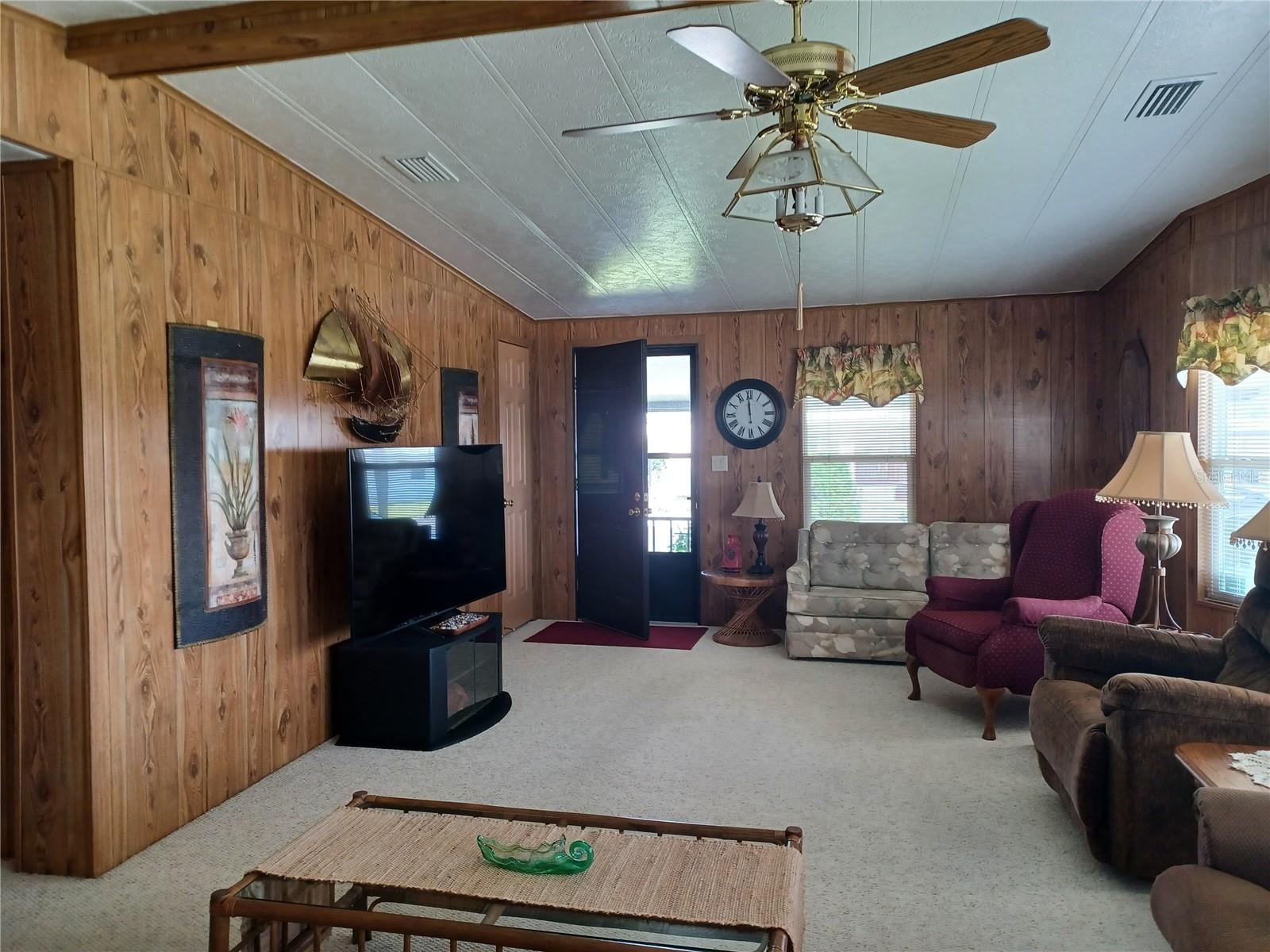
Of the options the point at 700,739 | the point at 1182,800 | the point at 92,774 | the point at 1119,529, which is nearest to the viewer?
the point at 1182,800

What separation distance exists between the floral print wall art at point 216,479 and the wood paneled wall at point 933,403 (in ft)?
10.8

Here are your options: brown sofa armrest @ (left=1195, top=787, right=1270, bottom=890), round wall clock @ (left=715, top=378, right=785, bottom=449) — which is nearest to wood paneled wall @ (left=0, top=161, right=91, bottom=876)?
brown sofa armrest @ (left=1195, top=787, right=1270, bottom=890)

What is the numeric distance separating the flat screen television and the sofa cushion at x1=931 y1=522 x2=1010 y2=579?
279 centimetres

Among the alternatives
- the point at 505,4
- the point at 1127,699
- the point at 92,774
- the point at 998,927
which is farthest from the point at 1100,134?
the point at 92,774

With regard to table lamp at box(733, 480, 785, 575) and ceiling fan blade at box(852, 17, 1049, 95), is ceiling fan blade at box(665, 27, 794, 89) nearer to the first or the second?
ceiling fan blade at box(852, 17, 1049, 95)

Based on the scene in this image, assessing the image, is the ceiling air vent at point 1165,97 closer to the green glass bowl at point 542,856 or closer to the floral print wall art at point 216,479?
the green glass bowl at point 542,856

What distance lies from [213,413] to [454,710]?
173 cm

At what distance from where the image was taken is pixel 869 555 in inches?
218

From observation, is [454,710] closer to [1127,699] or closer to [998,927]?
[998,927]

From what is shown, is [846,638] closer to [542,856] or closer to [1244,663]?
[1244,663]

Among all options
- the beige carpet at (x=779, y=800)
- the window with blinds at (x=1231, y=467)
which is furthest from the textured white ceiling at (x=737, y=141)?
the beige carpet at (x=779, y=800)

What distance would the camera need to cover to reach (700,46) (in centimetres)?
168

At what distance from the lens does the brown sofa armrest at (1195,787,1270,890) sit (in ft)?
5.62

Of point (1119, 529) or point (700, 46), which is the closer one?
point (700, 46)
